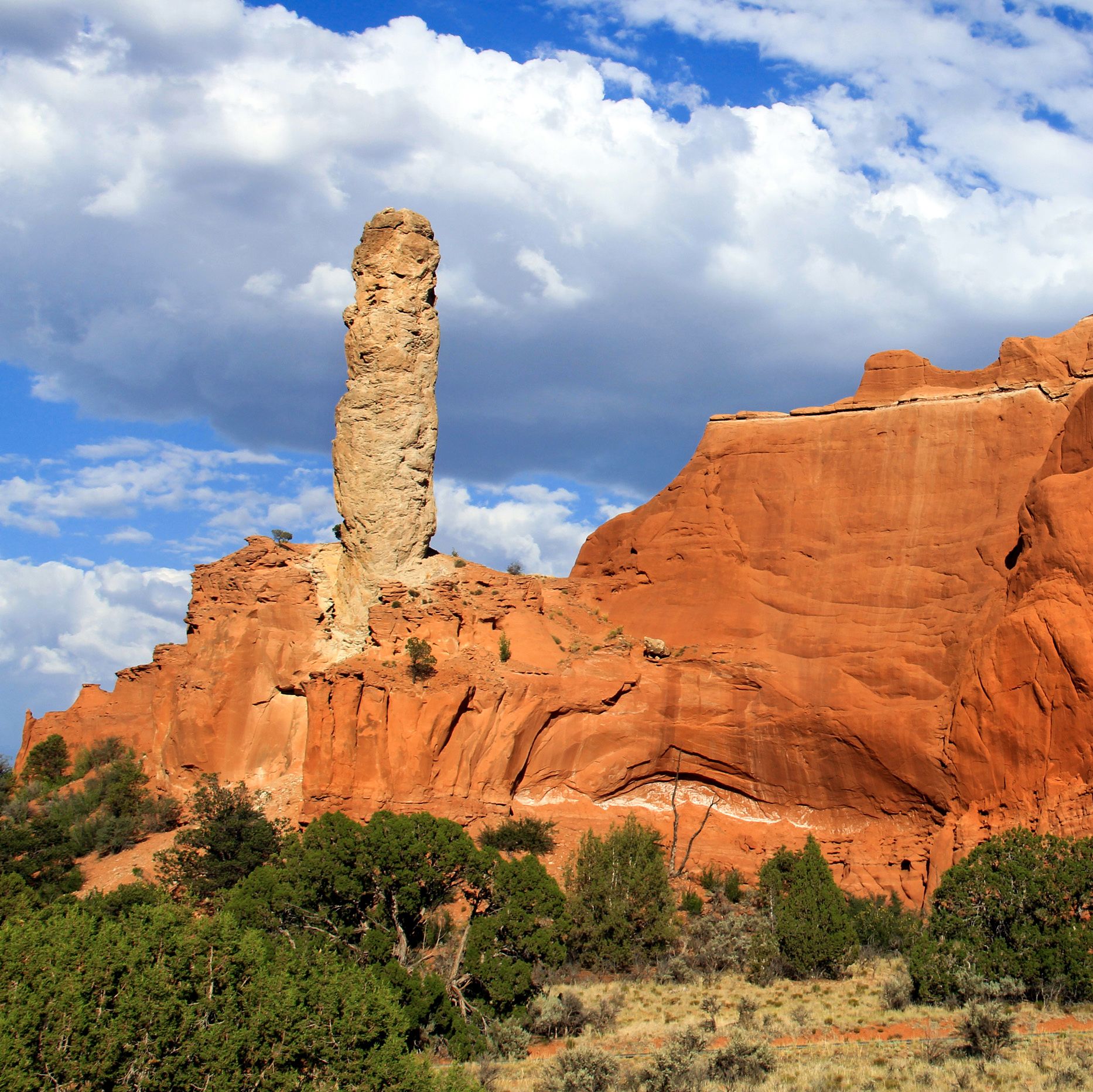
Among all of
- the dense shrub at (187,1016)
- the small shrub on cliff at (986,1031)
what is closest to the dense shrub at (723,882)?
the small shrub on cliff at (986,1031)

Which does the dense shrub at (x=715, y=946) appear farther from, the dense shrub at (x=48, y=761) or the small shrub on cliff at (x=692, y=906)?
the dense shrub at (x=48, y=761)

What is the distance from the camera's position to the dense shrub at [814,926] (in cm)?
2809

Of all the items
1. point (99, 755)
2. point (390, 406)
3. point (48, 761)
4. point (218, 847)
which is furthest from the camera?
point (48, 761)

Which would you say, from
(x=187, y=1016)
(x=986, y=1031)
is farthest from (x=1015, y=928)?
(x=187, y=1016)

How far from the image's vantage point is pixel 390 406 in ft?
134

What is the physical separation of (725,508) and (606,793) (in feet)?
37.3

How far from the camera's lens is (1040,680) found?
30812 millimetres

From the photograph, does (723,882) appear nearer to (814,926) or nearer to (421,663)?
(814,926)

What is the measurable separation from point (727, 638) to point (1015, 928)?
15959 millimetres

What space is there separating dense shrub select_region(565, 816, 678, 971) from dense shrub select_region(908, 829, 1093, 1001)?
815 centimetres

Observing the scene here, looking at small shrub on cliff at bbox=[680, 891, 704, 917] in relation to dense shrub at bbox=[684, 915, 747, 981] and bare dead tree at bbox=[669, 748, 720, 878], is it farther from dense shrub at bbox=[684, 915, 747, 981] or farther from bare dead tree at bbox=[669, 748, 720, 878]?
bare dead tree at bbox=[669, 748, 720, 878]

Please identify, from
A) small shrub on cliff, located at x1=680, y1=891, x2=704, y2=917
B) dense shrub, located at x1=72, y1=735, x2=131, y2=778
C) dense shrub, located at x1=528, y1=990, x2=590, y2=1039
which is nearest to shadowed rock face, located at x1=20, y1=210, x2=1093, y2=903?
small shrub on cliff, located at x1=680, y1=891, x2=704, y2=917

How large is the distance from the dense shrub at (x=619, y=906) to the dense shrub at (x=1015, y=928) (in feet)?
26.8

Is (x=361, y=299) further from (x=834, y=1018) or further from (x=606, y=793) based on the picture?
(x=834, y=1018)
